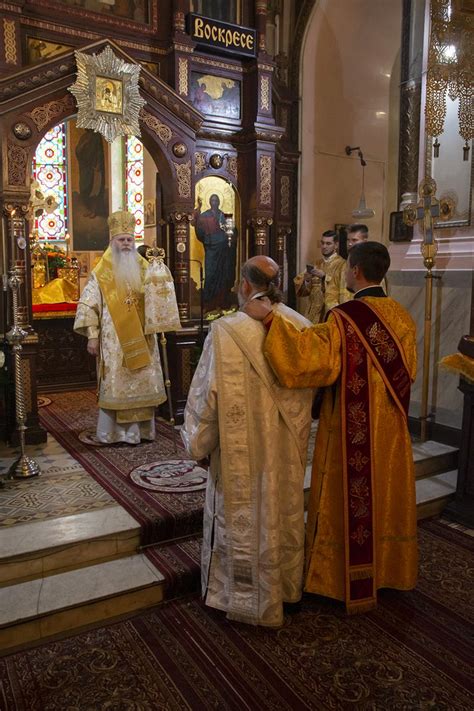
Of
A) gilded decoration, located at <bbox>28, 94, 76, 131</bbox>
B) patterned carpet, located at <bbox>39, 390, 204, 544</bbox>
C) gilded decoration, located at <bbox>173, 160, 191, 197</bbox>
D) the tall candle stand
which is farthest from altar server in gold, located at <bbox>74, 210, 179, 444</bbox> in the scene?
gilded decoration, located at <bbox>173, 160, 191, 197</bbox>

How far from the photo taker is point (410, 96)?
21.1 feet

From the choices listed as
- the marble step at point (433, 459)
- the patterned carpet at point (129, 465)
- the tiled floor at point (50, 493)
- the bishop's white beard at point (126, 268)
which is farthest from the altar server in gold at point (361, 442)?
the bishop's white beard at point (126, 268)

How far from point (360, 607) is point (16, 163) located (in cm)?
496

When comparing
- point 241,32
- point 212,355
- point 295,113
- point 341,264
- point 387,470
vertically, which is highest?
point 241,32

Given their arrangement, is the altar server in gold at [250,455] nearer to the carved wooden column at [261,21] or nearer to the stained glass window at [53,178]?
the carved wooden column at [261,21]

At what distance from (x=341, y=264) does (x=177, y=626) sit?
484cm

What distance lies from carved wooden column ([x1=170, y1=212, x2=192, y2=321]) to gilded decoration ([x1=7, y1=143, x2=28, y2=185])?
177 centimetres

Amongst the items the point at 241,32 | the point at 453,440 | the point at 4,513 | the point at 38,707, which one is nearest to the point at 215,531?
the point at 38,707

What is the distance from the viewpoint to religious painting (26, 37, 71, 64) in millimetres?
6199

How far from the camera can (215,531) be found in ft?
10.4

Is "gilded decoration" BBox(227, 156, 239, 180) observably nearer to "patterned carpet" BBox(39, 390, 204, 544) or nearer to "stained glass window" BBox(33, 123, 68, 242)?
"patterned carpet" BBox(39, 390, 204, 544)

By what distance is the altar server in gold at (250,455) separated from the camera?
117 inches

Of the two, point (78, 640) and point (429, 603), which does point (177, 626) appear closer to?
point (78, 640)

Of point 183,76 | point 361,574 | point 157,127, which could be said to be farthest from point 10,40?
point 361,574
